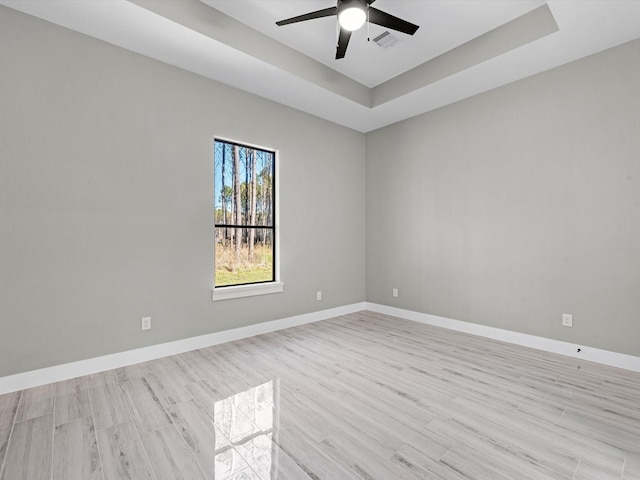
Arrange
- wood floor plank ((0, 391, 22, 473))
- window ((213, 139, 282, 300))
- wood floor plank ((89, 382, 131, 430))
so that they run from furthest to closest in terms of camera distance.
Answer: window ((213, 139, 282, 300)) → wood floor plank ((89, 382, 131, 430)) → wood floor plank ((0, 391, 22, 473))

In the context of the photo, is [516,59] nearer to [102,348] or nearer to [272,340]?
[272,340]

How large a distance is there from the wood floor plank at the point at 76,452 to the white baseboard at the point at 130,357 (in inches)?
30.0

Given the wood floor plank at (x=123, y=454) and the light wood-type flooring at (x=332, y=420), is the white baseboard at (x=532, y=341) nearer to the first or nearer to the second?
the light wood-type flooring at (x=332, y=420)

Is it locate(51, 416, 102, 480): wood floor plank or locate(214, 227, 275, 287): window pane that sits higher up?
locate(214, 227, 275, 287): window pane

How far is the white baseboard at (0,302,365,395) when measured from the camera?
236cm

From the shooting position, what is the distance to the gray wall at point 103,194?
2.36 m

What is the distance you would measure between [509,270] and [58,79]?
15.3 feet

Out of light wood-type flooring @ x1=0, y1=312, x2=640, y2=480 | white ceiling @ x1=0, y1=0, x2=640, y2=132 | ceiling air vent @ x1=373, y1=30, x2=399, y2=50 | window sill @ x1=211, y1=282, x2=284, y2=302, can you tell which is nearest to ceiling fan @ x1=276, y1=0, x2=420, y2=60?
white ceiling @ x1=0, y1=0, x2=640, y2=132

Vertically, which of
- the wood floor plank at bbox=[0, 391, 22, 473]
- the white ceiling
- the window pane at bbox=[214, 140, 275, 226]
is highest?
the white ceiling

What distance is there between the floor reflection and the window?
1.43 metres

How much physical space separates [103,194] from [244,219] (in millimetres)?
1435

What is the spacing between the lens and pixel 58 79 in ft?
8.26

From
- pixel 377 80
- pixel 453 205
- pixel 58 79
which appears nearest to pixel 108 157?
pixel 58 79

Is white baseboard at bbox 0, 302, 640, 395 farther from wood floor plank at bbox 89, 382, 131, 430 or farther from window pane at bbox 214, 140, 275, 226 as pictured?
window pane at bbox 214, 140, 275, 226
